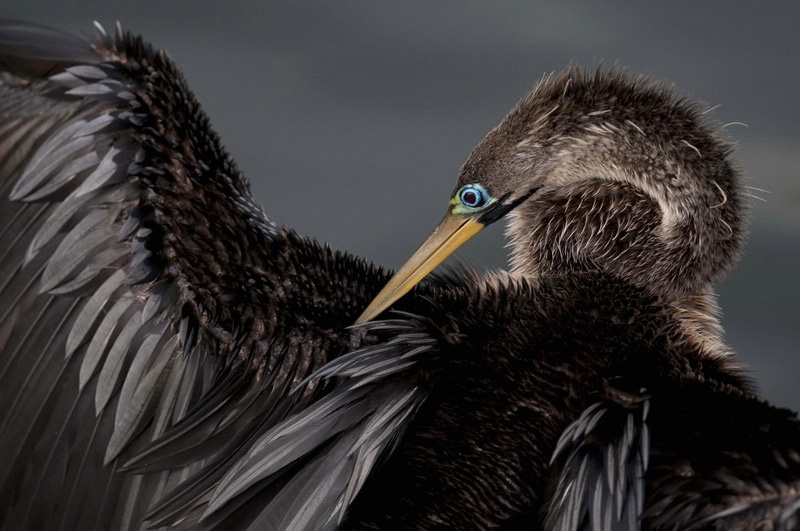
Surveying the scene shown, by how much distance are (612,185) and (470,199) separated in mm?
337

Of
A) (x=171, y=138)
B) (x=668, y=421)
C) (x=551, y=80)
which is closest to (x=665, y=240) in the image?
(x=551, y=80)

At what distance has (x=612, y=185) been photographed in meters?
2.68

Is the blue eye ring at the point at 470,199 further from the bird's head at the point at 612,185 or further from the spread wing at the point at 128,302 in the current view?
the spread wing at the point at 128,302

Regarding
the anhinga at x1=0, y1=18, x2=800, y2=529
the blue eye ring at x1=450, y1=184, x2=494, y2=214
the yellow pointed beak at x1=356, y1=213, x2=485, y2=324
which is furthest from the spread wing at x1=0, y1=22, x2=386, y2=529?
the blue eye ring at x1=450, y1=184, x2=494, y2=214

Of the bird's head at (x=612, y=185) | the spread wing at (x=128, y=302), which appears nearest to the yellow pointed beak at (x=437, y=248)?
the bird's head at (x=612, y=185)

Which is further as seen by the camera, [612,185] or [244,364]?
[612,185]

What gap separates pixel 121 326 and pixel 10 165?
0.41 meters

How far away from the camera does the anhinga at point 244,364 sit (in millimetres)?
2100

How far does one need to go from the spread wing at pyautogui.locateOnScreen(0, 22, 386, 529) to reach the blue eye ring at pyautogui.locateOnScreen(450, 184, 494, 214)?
0.46 m

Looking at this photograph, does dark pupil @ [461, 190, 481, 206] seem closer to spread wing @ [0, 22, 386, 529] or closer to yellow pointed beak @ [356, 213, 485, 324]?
yellow pointed beak @ [356, 213, 485, 324]

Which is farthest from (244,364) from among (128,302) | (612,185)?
(612,185)

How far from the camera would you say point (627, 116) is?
8.41 feet

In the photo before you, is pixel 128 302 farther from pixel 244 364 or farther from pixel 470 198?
pixel 470 198

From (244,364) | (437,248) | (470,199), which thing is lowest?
(244,364)
